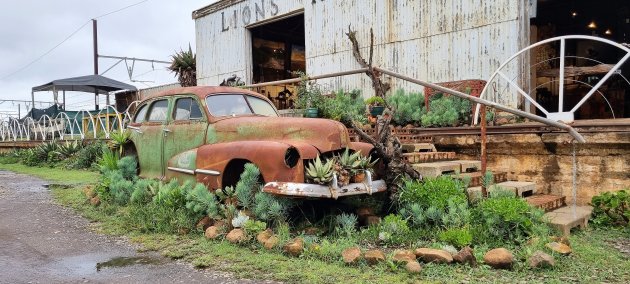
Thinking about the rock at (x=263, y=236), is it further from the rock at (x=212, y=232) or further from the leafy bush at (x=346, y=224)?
the leafy bush at (x=346, y=224)

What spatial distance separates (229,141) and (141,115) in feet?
→ 8.12

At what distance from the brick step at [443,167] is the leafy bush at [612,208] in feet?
5.45

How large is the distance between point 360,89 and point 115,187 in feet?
22.0

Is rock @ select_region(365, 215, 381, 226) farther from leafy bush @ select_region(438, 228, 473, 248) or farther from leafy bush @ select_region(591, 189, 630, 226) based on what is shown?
leafy bush @ select_region(591, 189, 630, 226)

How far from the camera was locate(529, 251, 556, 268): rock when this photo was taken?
3.88m

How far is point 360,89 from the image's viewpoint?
11.8m

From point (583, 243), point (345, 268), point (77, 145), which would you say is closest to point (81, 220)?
point (345, 268)

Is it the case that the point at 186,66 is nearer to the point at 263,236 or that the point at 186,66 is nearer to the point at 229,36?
the point at 229,36

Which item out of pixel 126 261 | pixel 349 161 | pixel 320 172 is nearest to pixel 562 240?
pixel 349 161

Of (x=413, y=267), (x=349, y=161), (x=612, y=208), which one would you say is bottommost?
(x=413, y=267)

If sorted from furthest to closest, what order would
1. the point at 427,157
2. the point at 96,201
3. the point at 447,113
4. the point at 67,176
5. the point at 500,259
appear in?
the point at 67,176 → the point at 447,113 → the point at 96,201 → the point at 427,157 → the point at 500,259

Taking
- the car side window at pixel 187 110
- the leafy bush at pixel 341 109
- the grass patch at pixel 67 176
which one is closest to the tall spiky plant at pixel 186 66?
the grass patch at pixel 67 176

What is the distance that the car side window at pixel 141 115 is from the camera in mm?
7439

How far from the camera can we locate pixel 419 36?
10555 millimetres
